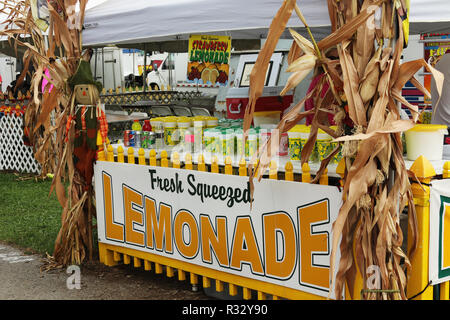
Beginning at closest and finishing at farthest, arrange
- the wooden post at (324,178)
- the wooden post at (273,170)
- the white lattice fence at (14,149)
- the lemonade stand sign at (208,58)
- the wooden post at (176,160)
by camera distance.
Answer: the wooden post at (324,178), the wooden post at (273,170), the wooden post at (176,160), the lemonade stand sign at (208,58), the white lattice fence at (14,149)

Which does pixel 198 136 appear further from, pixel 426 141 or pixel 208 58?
pixel 426 141

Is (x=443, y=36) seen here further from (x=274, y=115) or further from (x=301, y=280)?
(x=301, y=280)

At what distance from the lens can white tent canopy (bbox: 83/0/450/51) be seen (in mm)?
3469

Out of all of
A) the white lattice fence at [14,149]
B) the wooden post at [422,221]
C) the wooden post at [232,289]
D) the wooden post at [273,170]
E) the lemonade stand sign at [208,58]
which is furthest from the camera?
the white lattice fence at [14,149]

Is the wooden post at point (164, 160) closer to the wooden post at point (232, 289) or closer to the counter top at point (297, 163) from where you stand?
the counter top at point (297, 163)

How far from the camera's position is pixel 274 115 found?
5.37 meters

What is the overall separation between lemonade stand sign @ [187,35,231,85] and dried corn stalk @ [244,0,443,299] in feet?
8.34

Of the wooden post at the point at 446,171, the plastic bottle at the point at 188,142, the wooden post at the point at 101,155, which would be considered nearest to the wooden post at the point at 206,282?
the plastic bottle at the point at 188,142

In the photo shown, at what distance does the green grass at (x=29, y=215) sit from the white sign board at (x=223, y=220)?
1.56 meters

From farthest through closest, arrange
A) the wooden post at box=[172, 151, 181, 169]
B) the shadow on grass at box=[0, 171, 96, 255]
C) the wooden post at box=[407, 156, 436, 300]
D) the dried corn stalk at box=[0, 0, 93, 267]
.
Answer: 1. the shadow on grass at box=[0, 171, 96, 255]
2. the dried corn stalk at box=[0, 0, 93, 267]
3. the wooden post at box=[172, 151, 181, 169]
4. the wooden post at box=[407, 156, 436, 300]

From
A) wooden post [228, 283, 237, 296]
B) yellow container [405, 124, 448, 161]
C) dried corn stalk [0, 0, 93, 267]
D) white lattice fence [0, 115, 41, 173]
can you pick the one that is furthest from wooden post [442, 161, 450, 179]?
white lattice fence [0, 115, 41, 173]

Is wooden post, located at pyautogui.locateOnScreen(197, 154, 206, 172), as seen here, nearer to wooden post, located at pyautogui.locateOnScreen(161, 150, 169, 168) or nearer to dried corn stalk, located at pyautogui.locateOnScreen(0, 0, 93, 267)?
wooden post, located at pyautogui.locateOnScreen(161, 150, 169, 168)

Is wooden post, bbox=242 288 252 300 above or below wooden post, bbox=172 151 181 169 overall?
below

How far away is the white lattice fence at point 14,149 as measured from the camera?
434 inches
